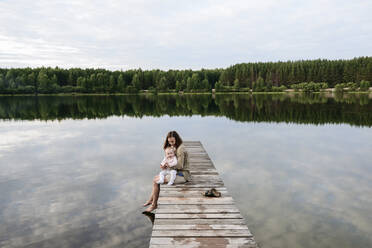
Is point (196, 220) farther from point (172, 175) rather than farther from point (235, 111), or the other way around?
point (235, 111)

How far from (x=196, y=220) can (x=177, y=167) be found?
294 centimetres

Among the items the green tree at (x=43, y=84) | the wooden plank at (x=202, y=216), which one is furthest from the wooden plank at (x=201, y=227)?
the green tree at (x=43, y=84)

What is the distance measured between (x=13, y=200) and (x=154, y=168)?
6224mm

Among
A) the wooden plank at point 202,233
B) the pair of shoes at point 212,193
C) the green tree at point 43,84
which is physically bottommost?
the wooden plank at point 202,233

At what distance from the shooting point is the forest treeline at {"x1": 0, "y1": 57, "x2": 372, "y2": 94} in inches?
5461

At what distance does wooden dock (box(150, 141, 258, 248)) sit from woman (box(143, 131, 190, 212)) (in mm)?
237

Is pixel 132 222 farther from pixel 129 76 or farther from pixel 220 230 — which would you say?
pixel 129 76

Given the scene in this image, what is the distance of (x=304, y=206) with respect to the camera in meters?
9.31

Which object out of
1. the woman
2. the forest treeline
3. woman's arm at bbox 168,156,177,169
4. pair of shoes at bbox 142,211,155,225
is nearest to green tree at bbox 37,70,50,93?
the forest treeline

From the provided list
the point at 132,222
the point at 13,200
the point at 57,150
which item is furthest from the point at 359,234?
the point at 57,150

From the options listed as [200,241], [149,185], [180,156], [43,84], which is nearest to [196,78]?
[43,84]

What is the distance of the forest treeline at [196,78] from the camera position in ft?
455

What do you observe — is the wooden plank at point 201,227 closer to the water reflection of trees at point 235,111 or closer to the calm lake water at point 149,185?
the calm lake water at point 149,185

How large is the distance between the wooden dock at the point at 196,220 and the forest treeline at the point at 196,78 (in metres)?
139
